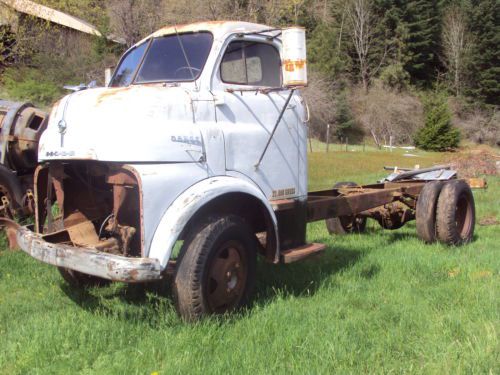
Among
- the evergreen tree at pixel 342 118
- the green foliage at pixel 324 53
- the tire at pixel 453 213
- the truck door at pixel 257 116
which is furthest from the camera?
the green foliage at pixel 324 53

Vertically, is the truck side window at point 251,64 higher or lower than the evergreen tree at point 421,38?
lower

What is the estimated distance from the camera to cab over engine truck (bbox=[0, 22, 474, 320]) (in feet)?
13.0

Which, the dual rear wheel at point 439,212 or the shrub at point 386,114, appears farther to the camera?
the shrub at point 386,114

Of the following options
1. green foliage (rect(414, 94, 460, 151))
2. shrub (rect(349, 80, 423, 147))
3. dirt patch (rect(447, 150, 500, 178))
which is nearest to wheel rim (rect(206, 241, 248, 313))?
dirt patch (rect(447, 150, 500, 178))

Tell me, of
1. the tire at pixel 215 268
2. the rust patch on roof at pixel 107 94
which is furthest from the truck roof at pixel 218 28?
the tire at pixel 215 268

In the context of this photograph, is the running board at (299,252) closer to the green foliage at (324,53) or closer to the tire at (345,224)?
the tire at (345,224)

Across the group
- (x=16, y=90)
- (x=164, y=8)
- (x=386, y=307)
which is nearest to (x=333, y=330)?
(x=386, y=307)

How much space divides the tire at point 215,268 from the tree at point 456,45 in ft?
186

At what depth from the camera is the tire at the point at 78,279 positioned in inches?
209

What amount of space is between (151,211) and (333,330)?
159 centimetres

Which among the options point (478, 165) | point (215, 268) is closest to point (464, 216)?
point (215, 268)

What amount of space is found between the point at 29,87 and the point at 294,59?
2554cm

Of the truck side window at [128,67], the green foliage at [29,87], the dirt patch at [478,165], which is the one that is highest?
the green foliage at [29,87]

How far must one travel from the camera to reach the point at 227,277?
4.38m
